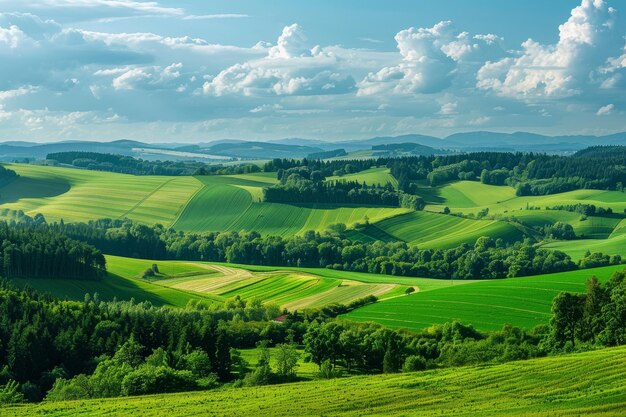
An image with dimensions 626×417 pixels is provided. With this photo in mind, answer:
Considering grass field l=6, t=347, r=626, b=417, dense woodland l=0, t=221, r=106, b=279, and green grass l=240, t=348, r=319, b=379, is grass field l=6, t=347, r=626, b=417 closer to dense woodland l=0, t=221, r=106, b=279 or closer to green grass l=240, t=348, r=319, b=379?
green grass l=240, t=348, r=319, b=379

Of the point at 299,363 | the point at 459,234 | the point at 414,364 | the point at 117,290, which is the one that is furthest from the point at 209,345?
the point at 459,234

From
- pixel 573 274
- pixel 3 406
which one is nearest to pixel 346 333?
pixel 3 406

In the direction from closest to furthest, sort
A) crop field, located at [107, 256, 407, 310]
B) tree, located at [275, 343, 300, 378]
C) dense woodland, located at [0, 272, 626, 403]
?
dense woodland, located at [0, 272, 626, 403]
tree, located at [275, 343, 300, 378]
crop field, located at [107, 256, 407, 310]

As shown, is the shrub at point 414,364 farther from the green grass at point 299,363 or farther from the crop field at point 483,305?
the crop field at point 483,305

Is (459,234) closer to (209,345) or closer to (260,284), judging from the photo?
(260,284)

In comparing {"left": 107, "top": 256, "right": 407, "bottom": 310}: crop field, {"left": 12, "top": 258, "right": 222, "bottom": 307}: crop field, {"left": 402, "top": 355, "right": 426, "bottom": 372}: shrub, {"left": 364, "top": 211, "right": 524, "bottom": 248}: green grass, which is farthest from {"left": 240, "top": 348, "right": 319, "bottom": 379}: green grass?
{"left": 364, "top": 211, "right": 524, "bottom": 248}: green grass

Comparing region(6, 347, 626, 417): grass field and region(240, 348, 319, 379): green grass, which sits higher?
region(6, 347, 626, 417): grass field
